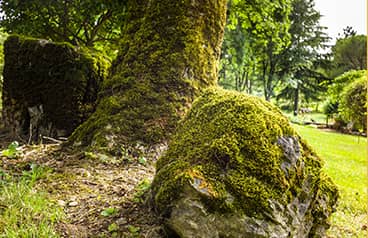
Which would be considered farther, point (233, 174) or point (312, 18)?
point (312, 18)

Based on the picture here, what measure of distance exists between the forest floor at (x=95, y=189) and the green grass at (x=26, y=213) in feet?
0.30

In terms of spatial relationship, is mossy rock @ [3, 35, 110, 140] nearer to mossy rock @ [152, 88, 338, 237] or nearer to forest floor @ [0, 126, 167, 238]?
forest floor @ [0, 126, 167, 238]

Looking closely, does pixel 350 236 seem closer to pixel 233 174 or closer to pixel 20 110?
pixel 233 174

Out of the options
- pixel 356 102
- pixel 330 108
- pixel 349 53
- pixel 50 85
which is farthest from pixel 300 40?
pixel 50 85

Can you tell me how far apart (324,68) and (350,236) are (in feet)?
120

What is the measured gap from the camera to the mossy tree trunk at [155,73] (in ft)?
11.0

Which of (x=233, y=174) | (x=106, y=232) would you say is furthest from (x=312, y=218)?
(x=106, y=232)

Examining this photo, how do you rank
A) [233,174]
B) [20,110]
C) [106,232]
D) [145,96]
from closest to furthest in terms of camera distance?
[233,174] → [106,232] → [145,96] → [20,110]

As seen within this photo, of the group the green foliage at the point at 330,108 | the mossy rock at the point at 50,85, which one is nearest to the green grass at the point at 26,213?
the mossy rock at the point at 50,85

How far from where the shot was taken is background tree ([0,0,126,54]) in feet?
21.2

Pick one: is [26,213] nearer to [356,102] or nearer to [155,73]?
[155,73]

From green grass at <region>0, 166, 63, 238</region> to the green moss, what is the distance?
67 centimetres

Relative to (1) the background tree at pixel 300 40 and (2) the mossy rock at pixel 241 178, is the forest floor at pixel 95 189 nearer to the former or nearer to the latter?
(2) the mossy rock at pixel 241 178

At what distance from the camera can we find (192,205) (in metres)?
1.69
